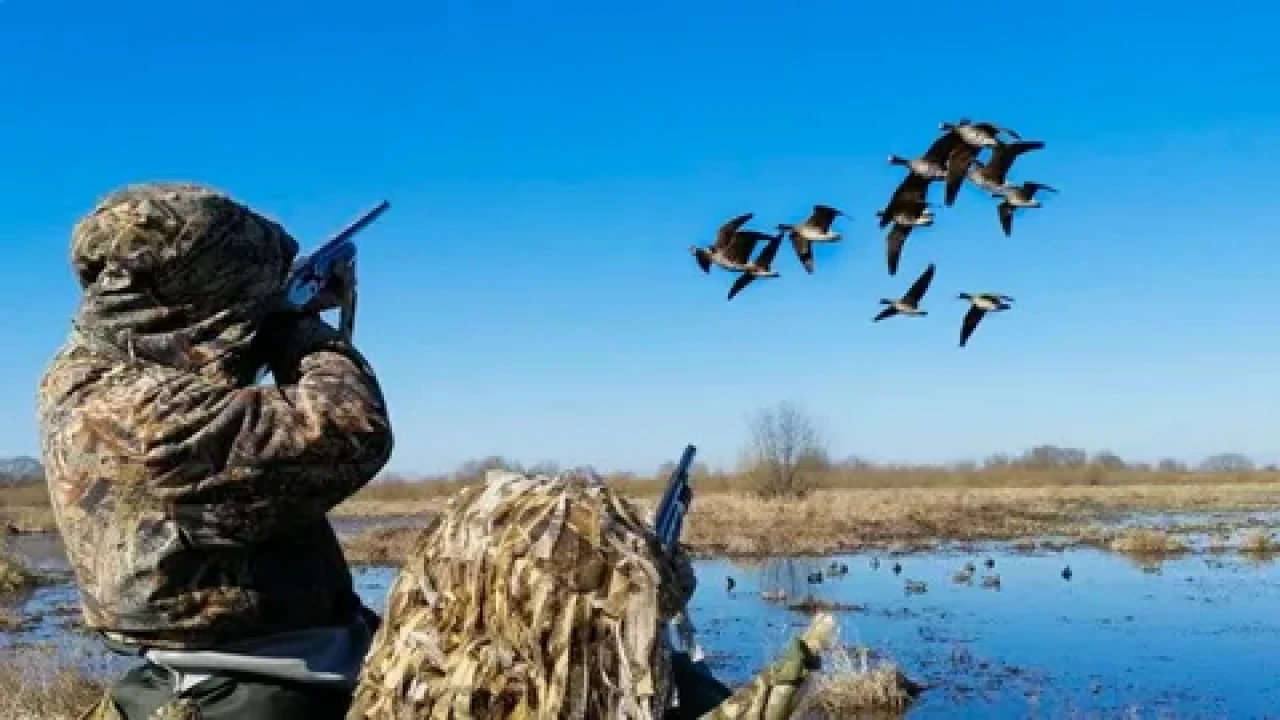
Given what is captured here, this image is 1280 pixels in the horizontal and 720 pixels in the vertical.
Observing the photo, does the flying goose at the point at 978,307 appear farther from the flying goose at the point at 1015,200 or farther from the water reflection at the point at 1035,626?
the water reflection at the point at 1035,626

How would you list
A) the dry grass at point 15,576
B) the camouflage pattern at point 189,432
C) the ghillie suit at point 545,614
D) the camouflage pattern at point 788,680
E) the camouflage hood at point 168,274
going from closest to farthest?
the camouflage pattern at point 788,680
the ghillie suit at point 545,614
the camouflage pattern at point 189,432
the camouflage hood at point 168,274
the dry grass at point 15,576

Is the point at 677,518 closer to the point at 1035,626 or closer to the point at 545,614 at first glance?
the point at 545,614

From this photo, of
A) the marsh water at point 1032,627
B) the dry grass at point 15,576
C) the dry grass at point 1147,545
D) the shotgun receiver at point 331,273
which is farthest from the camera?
the dry grass at point 1147,545

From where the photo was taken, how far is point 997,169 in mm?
7531

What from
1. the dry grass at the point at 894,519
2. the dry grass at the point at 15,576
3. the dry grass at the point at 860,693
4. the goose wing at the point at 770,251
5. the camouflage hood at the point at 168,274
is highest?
the goose wing at the point at 770,251

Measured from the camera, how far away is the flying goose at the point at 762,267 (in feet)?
22.9

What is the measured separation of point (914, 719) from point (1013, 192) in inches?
326

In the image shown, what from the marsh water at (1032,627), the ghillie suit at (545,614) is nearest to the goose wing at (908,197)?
the ghillie suit at (545,614)

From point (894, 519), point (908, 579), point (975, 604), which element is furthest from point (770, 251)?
point (894, 519)

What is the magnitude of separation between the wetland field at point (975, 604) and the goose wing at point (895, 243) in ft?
13.0

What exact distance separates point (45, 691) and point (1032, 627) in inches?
540

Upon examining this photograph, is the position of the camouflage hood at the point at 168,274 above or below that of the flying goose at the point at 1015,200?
below

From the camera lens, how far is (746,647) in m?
17.7

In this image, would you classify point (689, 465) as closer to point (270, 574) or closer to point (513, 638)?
point (270, 574)
